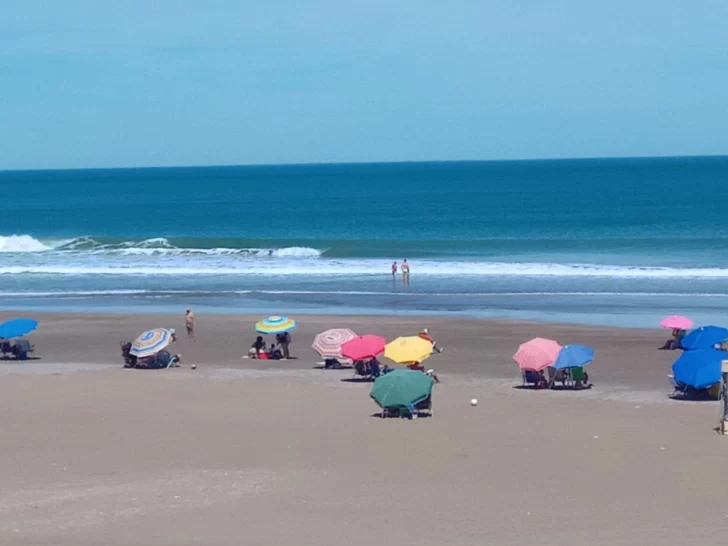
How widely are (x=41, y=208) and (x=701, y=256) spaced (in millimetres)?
75106

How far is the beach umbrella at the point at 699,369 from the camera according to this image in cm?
1680

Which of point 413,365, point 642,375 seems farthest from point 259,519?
point 642,375

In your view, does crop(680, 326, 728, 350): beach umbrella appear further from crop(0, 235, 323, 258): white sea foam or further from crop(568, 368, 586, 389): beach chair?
crop(0, 235, 323, 258): white sea foam

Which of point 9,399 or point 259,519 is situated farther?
point 9,399

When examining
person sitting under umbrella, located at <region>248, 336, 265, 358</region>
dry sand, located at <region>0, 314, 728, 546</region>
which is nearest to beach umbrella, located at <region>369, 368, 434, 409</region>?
dry sand, located at <region>0, 314, 728, 546</region>

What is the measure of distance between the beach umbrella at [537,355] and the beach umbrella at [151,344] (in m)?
6.66

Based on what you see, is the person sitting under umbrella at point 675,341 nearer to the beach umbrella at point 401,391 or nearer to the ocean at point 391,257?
the ocean at point 391,257

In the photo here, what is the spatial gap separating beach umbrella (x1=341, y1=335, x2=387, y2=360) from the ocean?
29.9 ft

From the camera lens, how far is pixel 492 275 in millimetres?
38812

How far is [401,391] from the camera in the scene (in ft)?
51.9

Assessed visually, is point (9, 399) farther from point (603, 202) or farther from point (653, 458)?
point (603, 202)

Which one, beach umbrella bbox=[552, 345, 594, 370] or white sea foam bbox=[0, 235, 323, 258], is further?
white sea foam bbox=[0, 235, 323, 258]

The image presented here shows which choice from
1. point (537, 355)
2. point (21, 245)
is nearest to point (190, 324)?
point (537, 355)

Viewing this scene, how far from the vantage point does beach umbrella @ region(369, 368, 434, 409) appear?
623 inches
